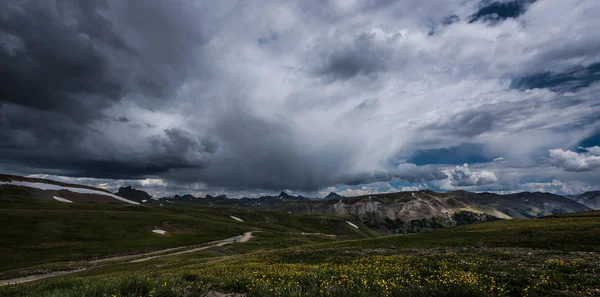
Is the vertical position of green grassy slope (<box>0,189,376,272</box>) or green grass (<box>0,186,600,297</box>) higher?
green grass (<box>0,186,600,297</box>)

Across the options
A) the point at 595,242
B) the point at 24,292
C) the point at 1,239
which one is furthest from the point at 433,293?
the point at 1,239

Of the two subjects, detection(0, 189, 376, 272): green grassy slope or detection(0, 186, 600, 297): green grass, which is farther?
detection(0, 189, 376, 272): green grassy slope

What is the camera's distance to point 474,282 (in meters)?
11.9

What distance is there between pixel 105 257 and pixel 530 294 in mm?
89036

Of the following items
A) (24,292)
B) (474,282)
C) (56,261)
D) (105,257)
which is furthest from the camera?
(105,257)

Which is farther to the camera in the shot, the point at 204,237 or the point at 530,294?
the point at 204,237

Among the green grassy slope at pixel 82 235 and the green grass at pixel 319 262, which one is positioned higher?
the green grass at pixel 319 262

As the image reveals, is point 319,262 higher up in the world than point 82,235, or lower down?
higher up

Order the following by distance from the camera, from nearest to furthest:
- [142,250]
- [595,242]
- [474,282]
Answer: [474,282] < [595,242] < [142,250]

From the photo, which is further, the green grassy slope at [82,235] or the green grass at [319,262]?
the green grassy slope at [82,235]

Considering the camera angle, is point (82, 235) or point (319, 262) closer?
point (319, 262)

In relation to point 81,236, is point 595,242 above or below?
above

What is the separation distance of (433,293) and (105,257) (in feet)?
284

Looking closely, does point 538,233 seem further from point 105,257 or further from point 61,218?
point 61,218
